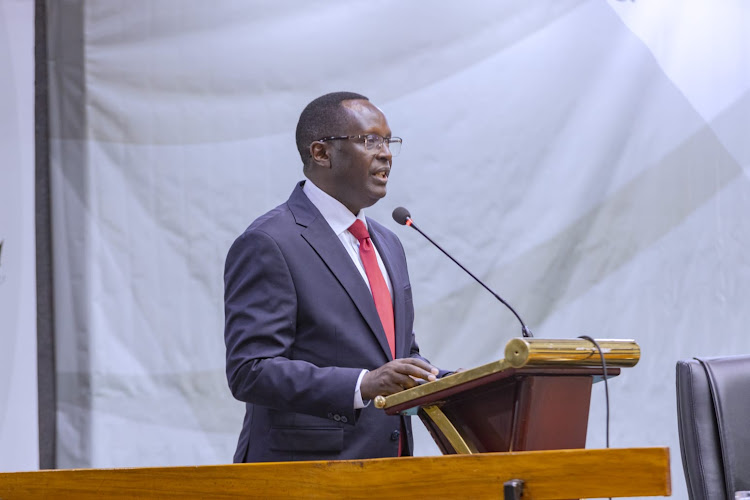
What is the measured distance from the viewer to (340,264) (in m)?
2.11

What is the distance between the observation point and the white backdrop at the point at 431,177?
3484 millimetres

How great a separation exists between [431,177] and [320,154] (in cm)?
128

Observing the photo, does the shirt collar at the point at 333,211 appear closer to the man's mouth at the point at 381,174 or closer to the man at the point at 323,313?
the man at the point at 323,313

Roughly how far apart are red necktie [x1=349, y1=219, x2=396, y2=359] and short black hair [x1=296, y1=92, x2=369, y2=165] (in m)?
0.24

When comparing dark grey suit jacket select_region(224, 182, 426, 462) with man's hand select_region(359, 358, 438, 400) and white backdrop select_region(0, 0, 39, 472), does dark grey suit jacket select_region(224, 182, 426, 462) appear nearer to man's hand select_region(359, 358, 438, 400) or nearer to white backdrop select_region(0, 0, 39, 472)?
man's hand select_region(359, 358, 438, 400)

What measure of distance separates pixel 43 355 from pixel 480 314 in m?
1.64

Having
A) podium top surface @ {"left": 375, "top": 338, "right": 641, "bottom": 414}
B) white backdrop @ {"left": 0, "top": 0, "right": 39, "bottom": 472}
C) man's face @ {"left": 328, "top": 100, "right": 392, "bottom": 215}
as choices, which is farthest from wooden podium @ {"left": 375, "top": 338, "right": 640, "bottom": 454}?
white backdrop @ {"left": 0, "top": 0, "right": 39, "bottom": 472}

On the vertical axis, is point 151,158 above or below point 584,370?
above

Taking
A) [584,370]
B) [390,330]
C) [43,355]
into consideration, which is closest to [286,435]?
[390,330]

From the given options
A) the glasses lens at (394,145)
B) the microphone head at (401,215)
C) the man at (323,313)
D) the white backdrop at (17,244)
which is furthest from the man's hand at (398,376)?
the white backdrop at (17,244)

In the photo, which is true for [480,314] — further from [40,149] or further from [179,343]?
[40,149]

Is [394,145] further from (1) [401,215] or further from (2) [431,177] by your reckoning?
(2) [431,177]

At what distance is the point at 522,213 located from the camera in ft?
11.5

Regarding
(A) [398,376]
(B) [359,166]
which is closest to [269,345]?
(A) [398,376]
